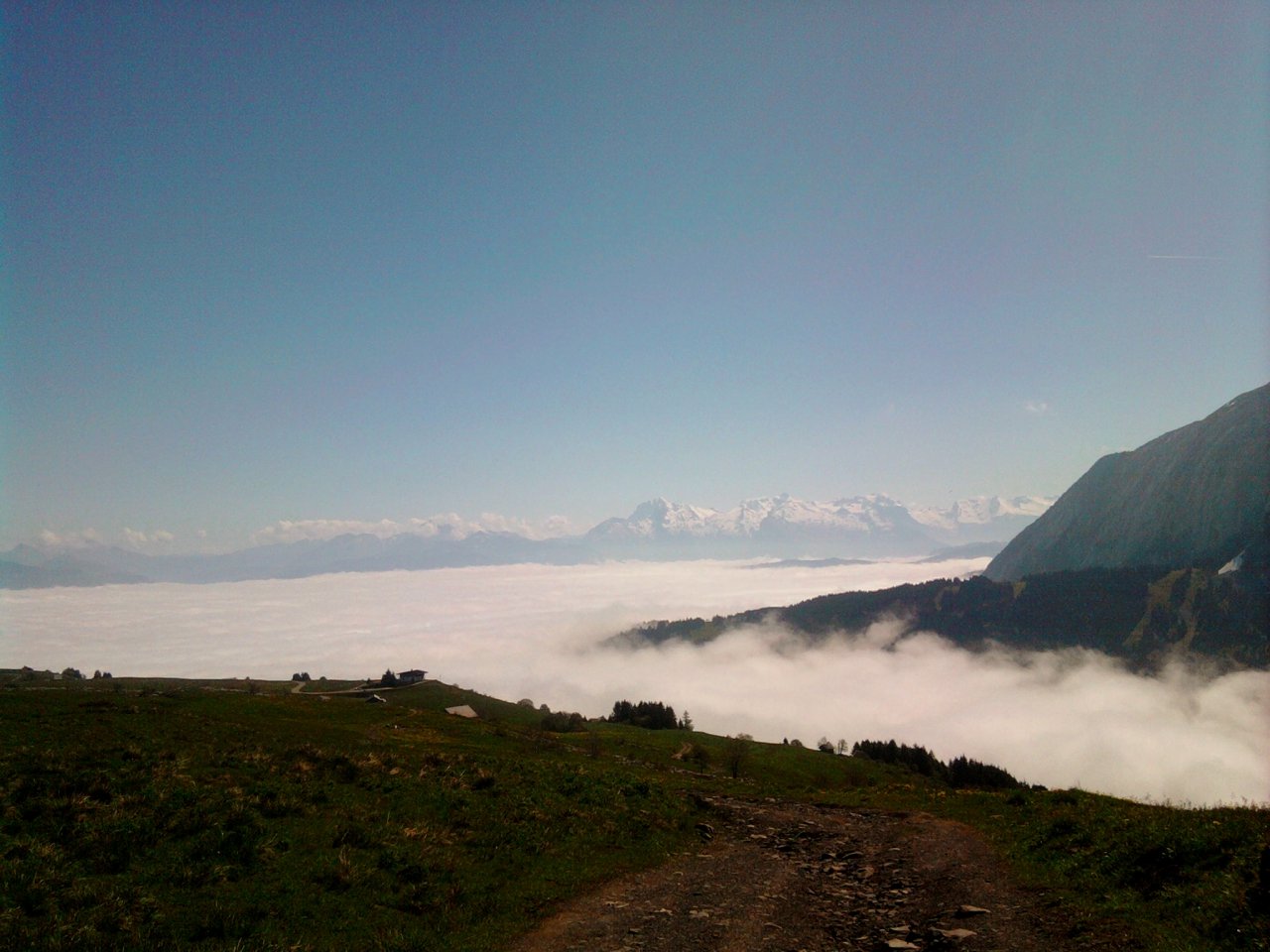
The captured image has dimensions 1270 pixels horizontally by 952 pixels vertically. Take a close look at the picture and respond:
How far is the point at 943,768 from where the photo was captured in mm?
136000

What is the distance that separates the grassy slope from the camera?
1234 centimetres

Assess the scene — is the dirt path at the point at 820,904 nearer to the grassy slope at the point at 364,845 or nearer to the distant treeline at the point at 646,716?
the grassy slope at the point at 364,845

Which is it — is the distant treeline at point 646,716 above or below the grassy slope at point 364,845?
below

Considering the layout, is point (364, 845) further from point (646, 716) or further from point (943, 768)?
point (943, 768)

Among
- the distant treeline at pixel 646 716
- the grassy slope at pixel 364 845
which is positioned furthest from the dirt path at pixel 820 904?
the distant treeline at pixel 646 716

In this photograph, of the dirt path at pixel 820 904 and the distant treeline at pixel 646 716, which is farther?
the distant treeline at pixel 646 716

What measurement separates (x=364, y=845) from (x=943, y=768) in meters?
154

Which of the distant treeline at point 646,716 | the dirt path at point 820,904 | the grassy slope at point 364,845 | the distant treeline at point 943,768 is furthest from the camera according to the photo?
the distant treeline at point 646,716

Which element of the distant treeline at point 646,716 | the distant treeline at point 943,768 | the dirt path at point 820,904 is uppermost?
the dirt path at point 820,904

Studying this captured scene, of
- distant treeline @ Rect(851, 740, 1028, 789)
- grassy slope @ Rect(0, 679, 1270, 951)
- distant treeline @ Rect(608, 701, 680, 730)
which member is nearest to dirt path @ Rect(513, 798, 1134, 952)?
grassy slope @ Rect(0, 679, 1270, 951)

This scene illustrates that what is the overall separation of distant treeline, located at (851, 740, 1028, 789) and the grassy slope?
109 m

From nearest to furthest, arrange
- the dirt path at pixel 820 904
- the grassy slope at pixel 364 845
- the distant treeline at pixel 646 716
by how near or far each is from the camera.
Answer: the grassy slope at pixel 364 845, the dirt path at pixel 820 904, the distant treeline at pixel 646 716

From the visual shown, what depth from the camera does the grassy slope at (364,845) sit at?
12.3 meters

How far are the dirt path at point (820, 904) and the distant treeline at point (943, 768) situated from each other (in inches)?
4251
